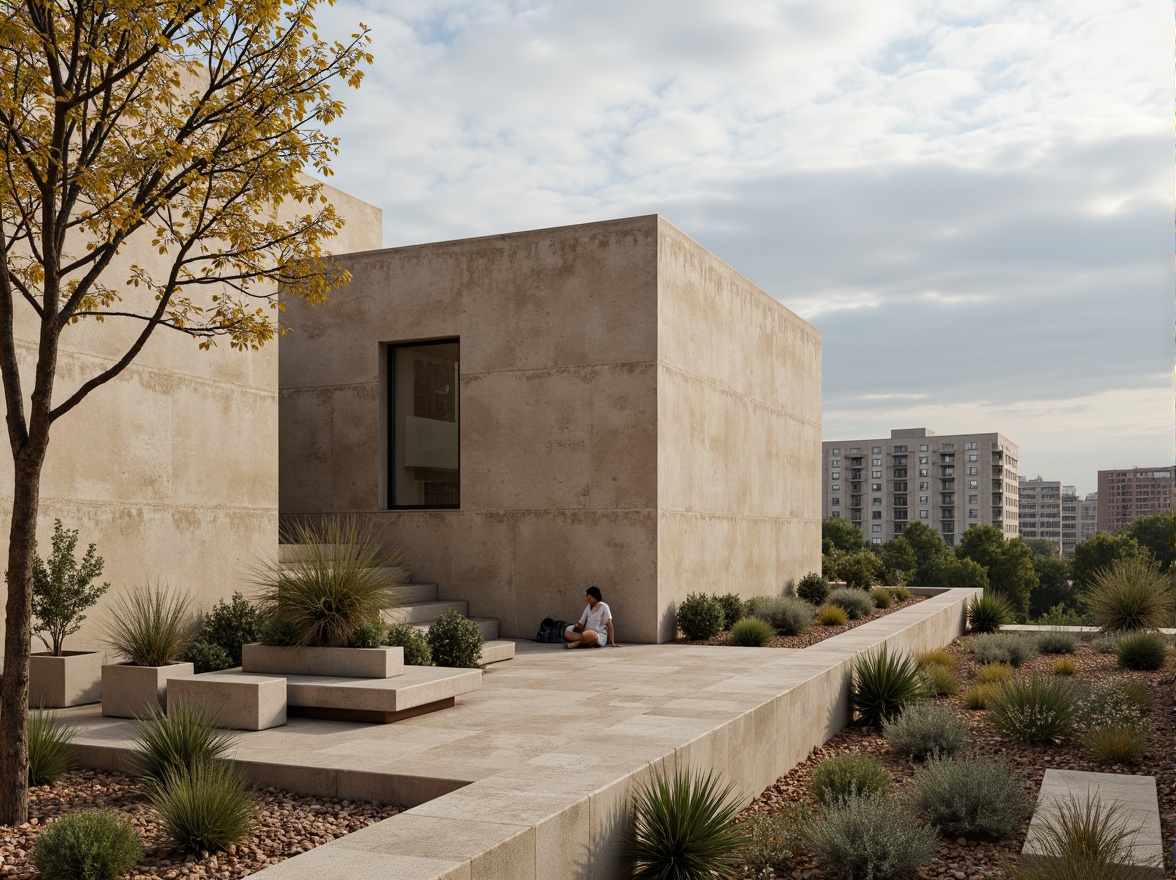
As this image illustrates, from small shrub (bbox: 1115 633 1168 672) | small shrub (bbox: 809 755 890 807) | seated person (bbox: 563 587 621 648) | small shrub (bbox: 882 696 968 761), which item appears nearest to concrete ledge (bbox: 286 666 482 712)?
small shrub (bbox: 809 755 890 807)

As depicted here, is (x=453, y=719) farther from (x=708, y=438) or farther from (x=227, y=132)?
(x=708, y=438)

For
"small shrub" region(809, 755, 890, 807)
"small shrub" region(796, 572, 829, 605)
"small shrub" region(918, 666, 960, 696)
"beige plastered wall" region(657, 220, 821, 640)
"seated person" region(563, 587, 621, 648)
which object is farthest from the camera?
"small shrub" region(796, 572, 829, 605)

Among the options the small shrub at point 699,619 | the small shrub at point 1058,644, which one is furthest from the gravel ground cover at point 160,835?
the small shrub at point 1058,644

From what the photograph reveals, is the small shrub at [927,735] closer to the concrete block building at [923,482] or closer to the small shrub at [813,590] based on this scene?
the small shrub at [813,590]

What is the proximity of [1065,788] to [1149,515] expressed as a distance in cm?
8871

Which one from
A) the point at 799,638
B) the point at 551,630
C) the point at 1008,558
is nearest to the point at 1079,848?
the point at 551,630

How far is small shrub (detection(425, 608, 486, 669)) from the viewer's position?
9.02m

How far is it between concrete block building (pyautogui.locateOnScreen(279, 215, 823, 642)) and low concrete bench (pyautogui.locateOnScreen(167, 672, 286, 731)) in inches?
246

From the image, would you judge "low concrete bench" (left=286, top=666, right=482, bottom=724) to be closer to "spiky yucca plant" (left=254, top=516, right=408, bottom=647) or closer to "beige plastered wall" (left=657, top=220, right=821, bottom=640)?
"spiky yucca plant" (left=254, top=516, right=408, bottom=647)

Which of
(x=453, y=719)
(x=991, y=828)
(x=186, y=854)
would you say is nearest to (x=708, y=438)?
(x=453, y=719)

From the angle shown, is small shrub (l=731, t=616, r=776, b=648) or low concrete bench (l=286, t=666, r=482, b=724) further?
small shrub (l=731, t=616, r=776, b=648)

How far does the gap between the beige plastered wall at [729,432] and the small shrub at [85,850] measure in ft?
28.5

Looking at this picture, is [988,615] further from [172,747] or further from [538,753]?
[172,747]

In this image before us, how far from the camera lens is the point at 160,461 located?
9.68 meters
